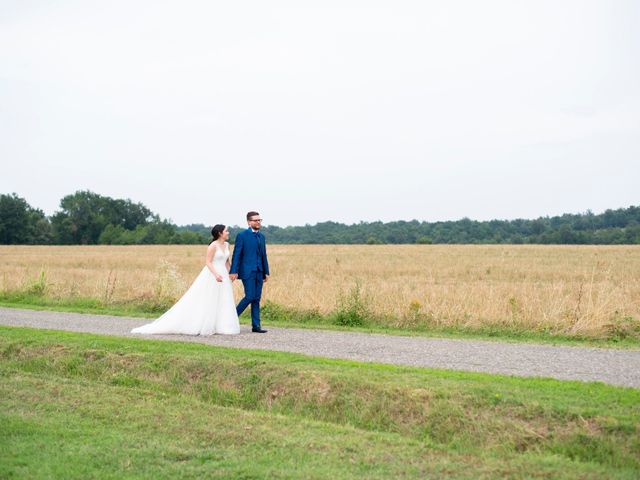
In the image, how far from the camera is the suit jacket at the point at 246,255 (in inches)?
554

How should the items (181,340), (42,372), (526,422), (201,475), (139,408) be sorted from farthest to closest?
(181,340) < (42,372) < (139,408) < (526,422) < (201,475)

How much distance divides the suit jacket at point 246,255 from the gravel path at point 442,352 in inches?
48.6

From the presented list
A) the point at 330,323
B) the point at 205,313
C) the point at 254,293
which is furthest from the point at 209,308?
the point at 330,323

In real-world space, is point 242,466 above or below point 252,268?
below

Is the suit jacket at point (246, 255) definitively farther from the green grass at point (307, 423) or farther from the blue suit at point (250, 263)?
the green grass at point (307, 423)

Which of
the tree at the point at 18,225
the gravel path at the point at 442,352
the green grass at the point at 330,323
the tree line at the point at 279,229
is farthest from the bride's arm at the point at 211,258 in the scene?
the tree at the point at 18,225

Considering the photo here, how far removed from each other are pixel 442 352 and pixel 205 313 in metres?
4.89

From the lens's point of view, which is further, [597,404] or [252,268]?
[252,268]

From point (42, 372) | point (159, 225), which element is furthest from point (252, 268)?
point (159, 225)

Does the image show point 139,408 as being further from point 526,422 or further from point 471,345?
point 471,345

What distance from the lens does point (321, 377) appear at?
9117 mm

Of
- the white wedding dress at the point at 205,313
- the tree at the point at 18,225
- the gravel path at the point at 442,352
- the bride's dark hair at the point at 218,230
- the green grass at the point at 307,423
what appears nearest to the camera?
the green grass at the point at 307,423

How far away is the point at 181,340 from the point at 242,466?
23.2 feet

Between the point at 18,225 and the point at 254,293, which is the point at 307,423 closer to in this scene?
the point at 254,293
